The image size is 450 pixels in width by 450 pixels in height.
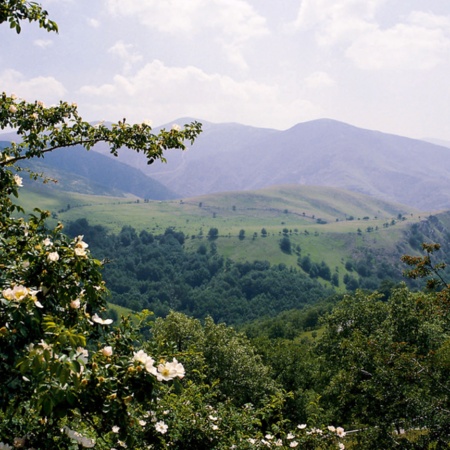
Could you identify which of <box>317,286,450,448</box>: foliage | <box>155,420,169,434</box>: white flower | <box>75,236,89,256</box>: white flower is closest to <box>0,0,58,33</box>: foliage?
<box>75,236,89,256</box>: white flower

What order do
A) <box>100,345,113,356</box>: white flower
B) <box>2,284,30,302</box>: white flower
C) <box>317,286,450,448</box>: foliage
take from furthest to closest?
<box>317,286,450,448</box>: foliage, <box>100,345,113,356</box>: white flower, <box>2,284,30,302</box>: white flower

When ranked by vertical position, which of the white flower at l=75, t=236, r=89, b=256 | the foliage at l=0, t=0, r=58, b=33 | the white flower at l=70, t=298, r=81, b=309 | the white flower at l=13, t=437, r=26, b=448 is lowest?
the white flower at l=13, t=437, r=26, b=448

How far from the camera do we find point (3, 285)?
616 cm

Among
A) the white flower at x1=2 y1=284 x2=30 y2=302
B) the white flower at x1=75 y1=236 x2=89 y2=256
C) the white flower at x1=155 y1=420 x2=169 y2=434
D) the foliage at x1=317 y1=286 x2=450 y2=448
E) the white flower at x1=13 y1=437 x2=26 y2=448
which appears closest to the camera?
the white flower at x1=2 y1=284 x2=30 y2=302

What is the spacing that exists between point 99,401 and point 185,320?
41.8m

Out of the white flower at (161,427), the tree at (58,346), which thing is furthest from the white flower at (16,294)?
the white flower at (161,427)

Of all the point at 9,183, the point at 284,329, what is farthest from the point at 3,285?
the point at 284,329

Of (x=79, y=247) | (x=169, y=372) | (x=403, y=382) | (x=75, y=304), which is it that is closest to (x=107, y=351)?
(x=169, y=372)

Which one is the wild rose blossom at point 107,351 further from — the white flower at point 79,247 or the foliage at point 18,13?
the foliage at point 18,13

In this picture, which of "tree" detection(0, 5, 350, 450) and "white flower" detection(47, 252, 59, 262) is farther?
"white flower" detection(47, 252, 59, 262)

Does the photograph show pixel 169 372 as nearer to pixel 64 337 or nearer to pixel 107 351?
pixel 107 351

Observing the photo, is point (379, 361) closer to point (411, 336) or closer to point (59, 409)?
point (59, 409)

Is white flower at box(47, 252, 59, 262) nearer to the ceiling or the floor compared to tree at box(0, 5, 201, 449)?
nearer to the ceiling

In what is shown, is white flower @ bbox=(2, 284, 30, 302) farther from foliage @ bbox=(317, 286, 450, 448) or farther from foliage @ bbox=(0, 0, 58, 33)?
foliage @ bbox=(317, 286, 450, 448)
